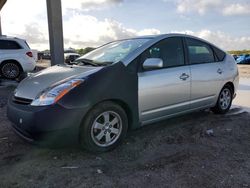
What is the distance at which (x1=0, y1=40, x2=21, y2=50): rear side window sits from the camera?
31.9 feet

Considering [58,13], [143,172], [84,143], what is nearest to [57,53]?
[58,13]

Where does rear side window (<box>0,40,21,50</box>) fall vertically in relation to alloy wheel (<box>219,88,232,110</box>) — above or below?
above

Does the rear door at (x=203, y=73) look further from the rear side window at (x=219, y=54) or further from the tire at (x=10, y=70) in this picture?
the tire at (x=10, y=70)

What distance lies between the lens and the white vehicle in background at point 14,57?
977 centimetres

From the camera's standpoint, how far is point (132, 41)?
13.9ft

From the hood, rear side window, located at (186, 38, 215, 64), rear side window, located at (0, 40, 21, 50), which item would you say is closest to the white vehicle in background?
rear side window, located at (0, 40, 21, 50)

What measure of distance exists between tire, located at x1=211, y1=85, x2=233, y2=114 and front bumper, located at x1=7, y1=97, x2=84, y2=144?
3.04 meters

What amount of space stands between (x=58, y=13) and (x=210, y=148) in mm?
7224

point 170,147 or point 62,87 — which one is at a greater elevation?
point 62,87

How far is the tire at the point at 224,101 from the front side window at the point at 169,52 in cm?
137

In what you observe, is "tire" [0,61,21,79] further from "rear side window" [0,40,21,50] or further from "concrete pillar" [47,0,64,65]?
"concrete pillar" [47,0,64,65]

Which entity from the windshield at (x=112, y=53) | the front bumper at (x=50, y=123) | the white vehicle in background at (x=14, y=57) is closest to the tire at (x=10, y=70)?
the white vehicle in background at (x=14, y=57)

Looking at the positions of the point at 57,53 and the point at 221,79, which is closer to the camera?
the point at 221,79

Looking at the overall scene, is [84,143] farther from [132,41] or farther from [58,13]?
[58,13]
